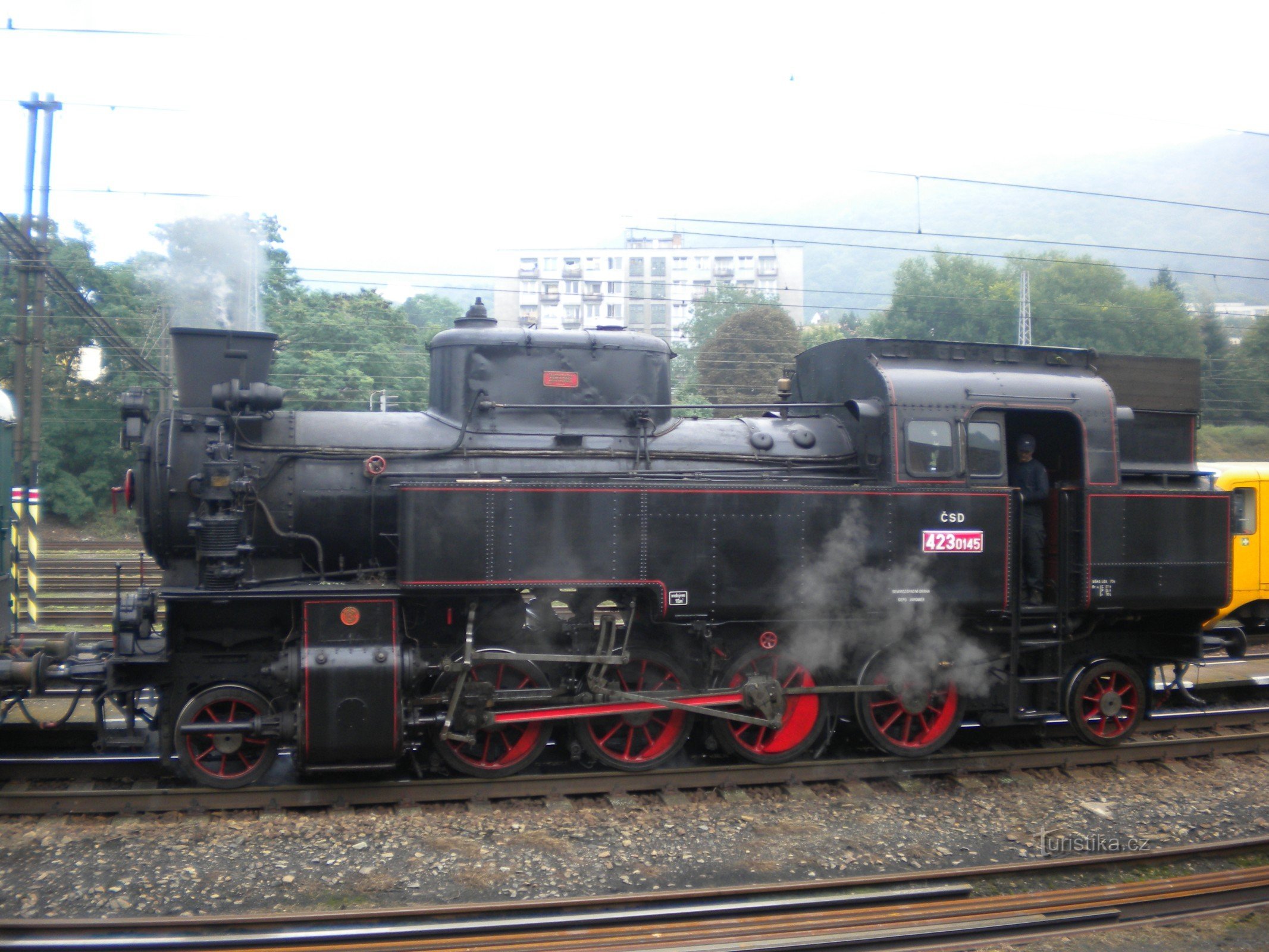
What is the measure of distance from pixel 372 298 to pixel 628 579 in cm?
2752

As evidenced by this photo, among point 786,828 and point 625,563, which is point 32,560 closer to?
point 625,563

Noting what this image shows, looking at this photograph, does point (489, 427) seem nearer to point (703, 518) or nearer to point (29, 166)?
point (703, 518)

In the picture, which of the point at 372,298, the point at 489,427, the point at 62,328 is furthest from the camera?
the point at 372,298

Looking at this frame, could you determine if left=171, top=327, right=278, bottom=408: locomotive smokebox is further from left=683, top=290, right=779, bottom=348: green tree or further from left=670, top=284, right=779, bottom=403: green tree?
left=683, top=290, right=779, bottom=348: green tree

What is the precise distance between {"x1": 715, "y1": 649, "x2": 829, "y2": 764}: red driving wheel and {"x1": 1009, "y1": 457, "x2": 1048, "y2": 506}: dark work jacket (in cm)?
258

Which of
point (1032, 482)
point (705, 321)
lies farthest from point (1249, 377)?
point (1032, 482)

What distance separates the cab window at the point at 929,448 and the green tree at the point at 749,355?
2168cm

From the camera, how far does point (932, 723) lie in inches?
302

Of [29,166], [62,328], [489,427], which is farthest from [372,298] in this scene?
[489,427]

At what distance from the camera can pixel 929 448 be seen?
7.25 metres

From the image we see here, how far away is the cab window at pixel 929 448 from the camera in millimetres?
7203


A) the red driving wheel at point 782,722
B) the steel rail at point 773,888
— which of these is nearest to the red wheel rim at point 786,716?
the red driving wheel at point 782,722

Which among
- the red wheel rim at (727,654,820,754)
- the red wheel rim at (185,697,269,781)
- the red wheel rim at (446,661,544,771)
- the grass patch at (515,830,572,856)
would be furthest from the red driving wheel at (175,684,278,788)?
the red wheel rim at (727,654,820,754)

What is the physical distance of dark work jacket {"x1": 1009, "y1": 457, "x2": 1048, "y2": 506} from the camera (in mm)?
7781
